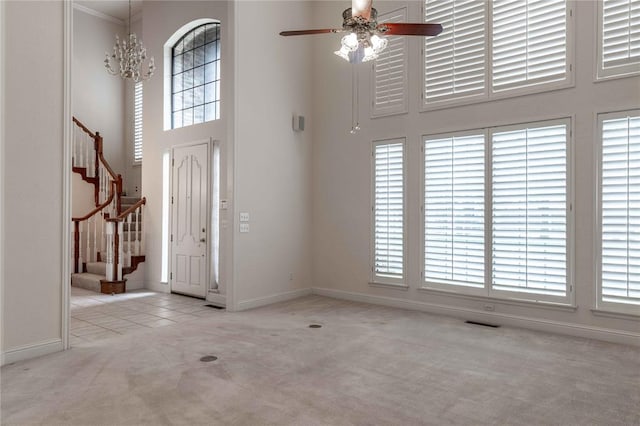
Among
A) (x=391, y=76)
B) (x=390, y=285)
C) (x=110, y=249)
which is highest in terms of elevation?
(x=391, y=76)

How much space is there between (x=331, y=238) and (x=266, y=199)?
131 centimetres

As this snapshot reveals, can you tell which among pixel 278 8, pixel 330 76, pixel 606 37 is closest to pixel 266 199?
pixel 330 76

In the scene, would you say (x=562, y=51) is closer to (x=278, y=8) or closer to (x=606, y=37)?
(x=606, y=37)

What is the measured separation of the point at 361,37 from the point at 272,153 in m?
3.59

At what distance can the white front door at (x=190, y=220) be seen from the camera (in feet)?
22.5

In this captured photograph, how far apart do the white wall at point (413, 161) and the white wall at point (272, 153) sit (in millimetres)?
273

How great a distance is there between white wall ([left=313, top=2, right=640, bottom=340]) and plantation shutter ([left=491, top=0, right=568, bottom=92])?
0.18 m

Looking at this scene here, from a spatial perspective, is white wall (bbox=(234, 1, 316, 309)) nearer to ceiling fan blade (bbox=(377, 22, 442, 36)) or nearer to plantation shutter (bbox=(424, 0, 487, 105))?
plantation shutter (bbox=(424, 0, 487, 105))

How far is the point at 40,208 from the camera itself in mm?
4039

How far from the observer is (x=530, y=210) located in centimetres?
500

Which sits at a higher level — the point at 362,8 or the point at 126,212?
the point at 362,8

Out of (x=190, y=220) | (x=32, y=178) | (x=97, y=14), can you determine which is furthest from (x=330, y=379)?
(x=97, y=14)

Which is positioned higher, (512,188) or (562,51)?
(562,51)

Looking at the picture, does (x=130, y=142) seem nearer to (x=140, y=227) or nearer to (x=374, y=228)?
(x=140, y=227)
